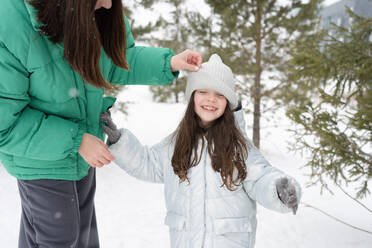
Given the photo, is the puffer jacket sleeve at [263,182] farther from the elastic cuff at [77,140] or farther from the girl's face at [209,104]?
the elastic cuff at [77,140]

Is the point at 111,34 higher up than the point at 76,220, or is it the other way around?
the point at 111,34

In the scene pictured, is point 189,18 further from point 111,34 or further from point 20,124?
point 20,124

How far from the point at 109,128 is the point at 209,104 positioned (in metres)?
0.69

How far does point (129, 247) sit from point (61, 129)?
2534 mm

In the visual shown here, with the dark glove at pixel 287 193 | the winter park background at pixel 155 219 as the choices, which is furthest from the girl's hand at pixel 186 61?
the winter park background at pixel 155 219

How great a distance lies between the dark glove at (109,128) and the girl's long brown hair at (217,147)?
43 centimetres

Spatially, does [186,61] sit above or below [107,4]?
below

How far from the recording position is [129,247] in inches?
131

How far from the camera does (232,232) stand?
1.83 metres

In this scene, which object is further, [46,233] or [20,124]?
[46,233]

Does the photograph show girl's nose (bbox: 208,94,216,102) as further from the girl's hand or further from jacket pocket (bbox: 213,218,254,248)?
jacket pocket (bbox: 213,218,254,248)

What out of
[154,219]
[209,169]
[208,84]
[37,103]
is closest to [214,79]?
[208,84]

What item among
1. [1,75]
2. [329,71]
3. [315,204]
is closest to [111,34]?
[1,75]

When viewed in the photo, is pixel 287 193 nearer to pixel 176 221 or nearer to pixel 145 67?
pixel 176 221
